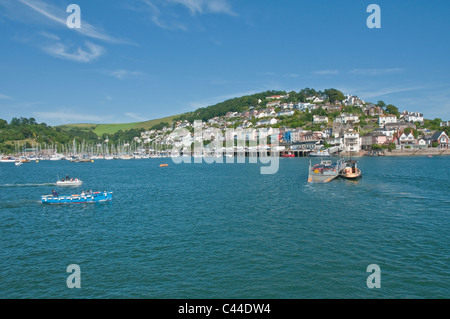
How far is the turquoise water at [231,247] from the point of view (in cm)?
1412

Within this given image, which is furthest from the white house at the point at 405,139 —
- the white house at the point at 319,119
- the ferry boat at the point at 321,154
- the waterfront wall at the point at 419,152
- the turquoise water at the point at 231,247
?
the turquoise water at the point at 231,247

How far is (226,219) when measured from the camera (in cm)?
2625

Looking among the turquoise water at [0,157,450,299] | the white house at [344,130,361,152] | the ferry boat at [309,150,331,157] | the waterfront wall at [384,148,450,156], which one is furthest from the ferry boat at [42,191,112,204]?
the waterfront wall at [384,148,450,156]

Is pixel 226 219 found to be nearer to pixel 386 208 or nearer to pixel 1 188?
pixel 386 208

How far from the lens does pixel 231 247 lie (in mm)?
19250

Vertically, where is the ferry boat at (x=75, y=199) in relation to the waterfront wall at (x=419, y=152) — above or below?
below

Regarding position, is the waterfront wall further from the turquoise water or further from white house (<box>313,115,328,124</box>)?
the turquoise water

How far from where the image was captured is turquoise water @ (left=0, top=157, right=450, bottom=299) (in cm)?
1412

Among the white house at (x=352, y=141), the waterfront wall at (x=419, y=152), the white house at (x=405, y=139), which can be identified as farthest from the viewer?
the white house at (x=405, y=139)

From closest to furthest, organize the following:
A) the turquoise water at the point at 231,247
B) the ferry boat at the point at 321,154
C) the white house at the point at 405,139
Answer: the turquoise water at the point at 231,247, the ferry boat at the point at 321,154, the white house at the point at 405,139

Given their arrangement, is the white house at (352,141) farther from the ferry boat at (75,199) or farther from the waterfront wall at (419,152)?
the ferry boat at (75,199)

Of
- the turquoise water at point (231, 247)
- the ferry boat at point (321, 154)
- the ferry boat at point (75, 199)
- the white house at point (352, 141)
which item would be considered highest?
the white house at point (352, 141)
